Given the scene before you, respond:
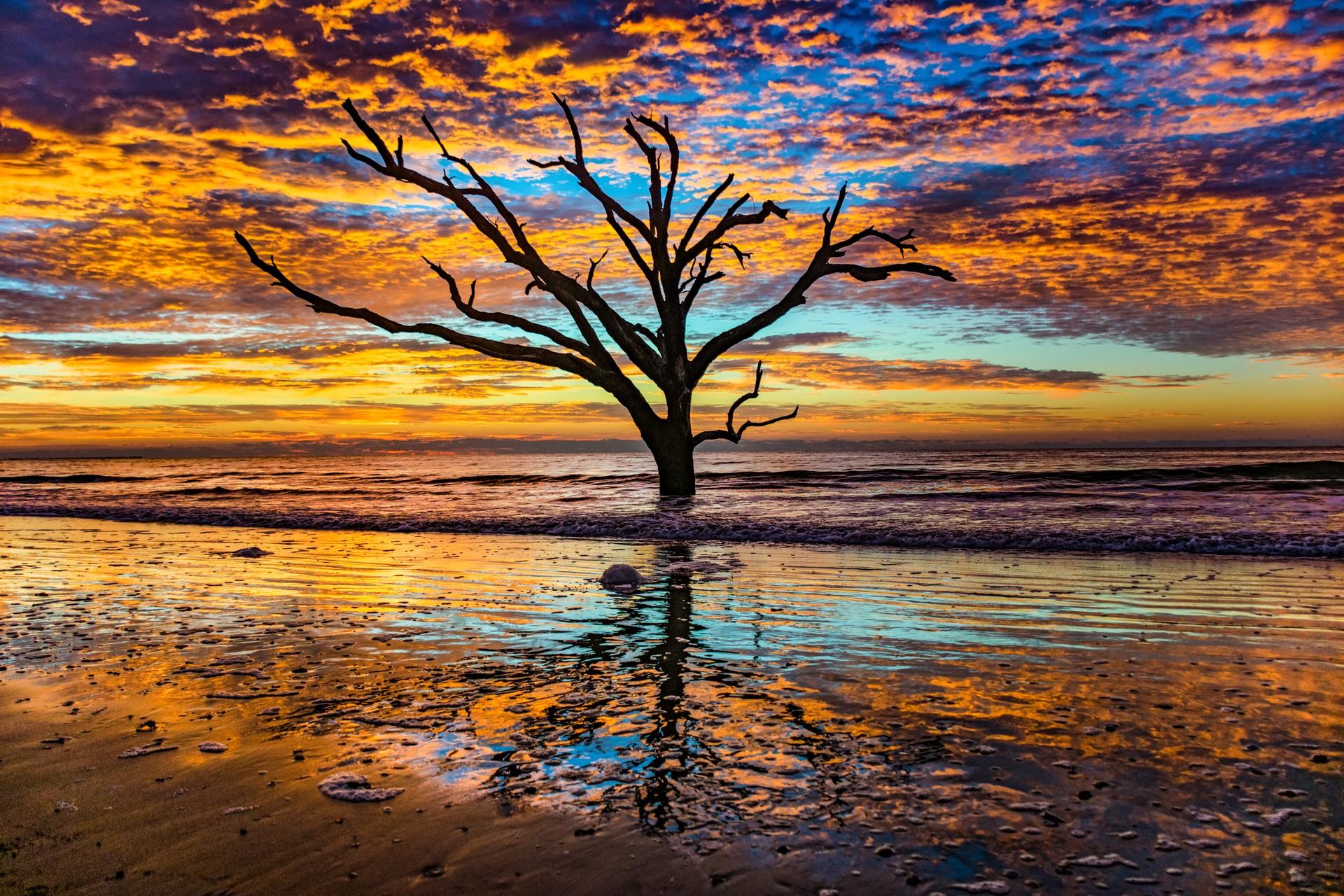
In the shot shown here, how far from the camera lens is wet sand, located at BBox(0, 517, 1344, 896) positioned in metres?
2.10

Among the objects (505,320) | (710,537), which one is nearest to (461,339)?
(505,320)

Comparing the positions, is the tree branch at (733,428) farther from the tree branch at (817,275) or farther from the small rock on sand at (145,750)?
the small rock on sand at (145,750)

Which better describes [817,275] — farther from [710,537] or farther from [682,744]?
[682,744]

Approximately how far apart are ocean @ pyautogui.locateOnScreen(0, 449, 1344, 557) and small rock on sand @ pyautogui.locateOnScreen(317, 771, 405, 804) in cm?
949

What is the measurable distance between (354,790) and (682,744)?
3.86ft

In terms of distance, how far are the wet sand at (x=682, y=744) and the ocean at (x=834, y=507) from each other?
4.96m

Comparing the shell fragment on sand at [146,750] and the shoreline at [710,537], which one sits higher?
the shell fragment on sand at [146,750]

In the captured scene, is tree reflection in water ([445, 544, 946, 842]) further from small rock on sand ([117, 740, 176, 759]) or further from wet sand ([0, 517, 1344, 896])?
small rock on sand ([117, 740, 176, 759])

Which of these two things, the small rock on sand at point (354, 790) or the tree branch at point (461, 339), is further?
the tree branch at point (461, 339)

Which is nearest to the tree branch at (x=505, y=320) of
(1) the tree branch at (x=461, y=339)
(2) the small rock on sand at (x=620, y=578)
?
(1) the tree branch at (x=461, y=339)

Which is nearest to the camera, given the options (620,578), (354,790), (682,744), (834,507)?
(354,790)

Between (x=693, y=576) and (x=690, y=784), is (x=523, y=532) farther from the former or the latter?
(x=690, y=784)

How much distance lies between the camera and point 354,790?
8.57ft

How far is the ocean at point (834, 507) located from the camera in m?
11.2
